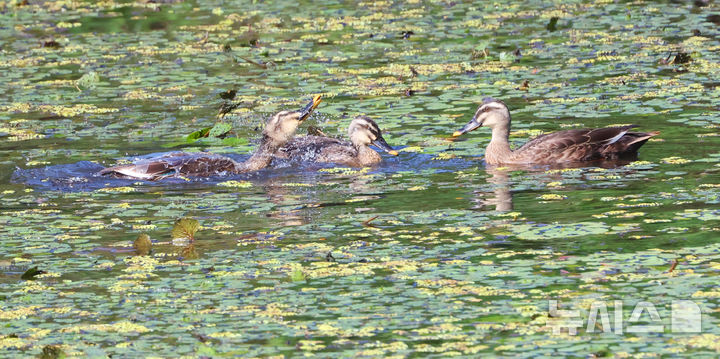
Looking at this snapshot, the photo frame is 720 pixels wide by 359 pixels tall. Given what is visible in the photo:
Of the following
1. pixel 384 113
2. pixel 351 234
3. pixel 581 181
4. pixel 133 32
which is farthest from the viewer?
pixel 133 32

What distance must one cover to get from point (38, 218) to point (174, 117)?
15.4ft

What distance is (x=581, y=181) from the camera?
11062 mm

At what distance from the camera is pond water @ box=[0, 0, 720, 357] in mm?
7195

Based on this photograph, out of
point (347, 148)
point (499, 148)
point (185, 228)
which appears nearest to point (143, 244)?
point (185, 228)

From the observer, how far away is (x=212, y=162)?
12.3m

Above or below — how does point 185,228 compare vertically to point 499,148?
above

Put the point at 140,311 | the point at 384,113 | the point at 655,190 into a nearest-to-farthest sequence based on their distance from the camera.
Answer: the point at 140,311 → the point at 655,190 → the point at 384,113

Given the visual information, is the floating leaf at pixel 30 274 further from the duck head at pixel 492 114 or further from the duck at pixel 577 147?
the duck head at pixel 492 114

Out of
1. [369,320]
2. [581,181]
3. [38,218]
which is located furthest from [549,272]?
[38,218]

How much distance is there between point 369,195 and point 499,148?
206 cm

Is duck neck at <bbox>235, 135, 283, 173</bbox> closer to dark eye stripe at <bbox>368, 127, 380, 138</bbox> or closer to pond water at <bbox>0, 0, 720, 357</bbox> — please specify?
pond water at <bbox>0, 0, 720, 357</bbox>

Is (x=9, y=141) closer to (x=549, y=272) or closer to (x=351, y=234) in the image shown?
(x=351, y=234)

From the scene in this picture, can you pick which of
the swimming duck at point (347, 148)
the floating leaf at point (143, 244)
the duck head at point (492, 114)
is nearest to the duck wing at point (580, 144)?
the duck head at point (492, 114)

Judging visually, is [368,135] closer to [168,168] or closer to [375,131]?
[375,131]
